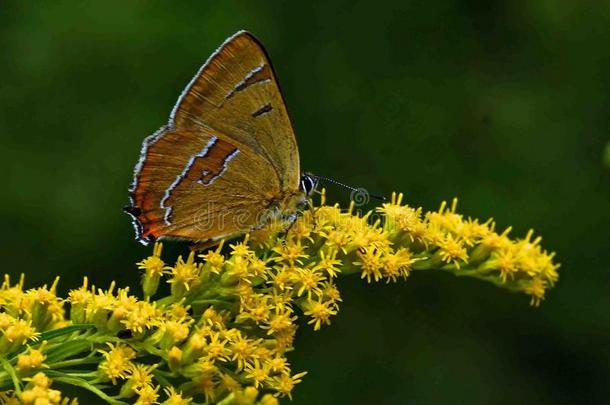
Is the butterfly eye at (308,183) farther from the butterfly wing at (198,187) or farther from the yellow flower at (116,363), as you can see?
the yellow flower at (116,363)

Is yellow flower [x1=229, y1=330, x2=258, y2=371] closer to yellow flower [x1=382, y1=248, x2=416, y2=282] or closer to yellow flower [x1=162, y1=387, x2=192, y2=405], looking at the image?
yellow flower [x1=162, y1=387, x2=192, y2=405]

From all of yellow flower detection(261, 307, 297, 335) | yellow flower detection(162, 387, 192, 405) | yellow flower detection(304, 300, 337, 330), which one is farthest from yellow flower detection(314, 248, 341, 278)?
yellow flower detection(162, 387, 192, 405)

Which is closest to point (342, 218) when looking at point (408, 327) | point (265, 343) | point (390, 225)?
point (390, 225)

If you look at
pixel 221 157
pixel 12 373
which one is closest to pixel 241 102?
pixel 221 157

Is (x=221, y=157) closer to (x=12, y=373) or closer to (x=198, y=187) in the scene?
(x=198, y=187)

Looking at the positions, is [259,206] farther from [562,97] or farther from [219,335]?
[562,97]

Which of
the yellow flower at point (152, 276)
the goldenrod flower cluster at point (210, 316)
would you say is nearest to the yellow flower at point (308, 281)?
the goldenrod flower cluster at point (210, 316)
